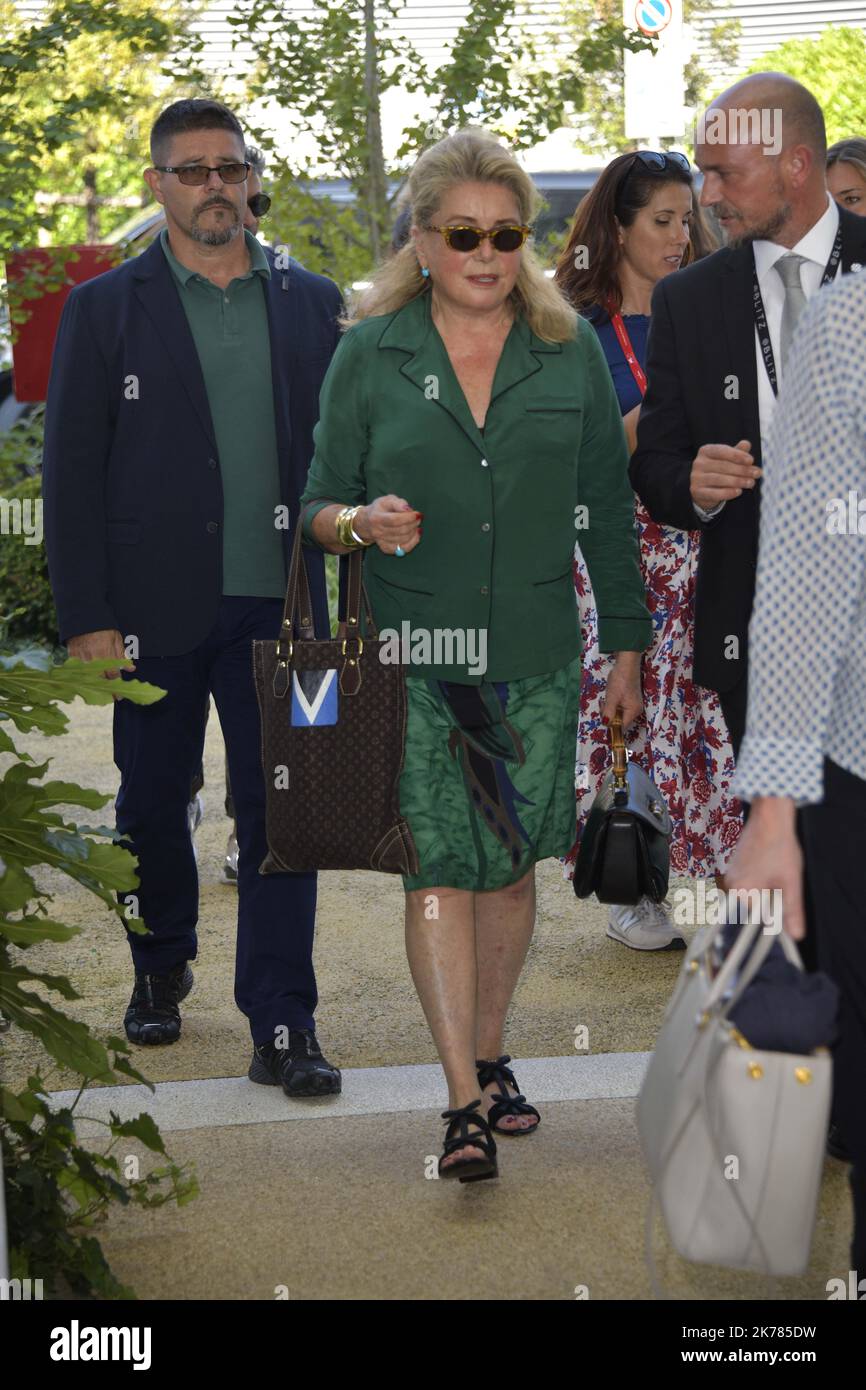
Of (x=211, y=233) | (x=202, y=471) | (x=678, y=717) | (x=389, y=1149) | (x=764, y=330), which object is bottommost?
(x=389, y=1149)

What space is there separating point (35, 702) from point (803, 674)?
1.61m

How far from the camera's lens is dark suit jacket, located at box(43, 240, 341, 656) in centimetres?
512

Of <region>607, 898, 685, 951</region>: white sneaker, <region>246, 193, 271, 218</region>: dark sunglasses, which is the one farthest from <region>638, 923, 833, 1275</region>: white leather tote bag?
<region>246, 193, 271, 218</region>: dark sunglasses

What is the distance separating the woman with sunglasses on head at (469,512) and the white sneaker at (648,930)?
1835 millimetres

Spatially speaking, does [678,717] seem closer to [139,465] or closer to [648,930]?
[648,930]

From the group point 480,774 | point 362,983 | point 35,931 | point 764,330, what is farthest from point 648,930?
point 35,931

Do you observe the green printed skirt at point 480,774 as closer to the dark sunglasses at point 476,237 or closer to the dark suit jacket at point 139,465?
the dark suit jacket at point 139,465

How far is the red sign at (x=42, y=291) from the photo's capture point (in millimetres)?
10562

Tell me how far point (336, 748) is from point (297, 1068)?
106 cm

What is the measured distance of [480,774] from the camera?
14.8 ft

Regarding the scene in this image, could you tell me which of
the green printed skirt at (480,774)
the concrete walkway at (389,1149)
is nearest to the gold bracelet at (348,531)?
the green printed skirt at (480,774)

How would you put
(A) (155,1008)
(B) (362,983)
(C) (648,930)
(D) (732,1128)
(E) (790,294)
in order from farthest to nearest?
(C) (648,930)
(B) (362,983)
(A) (155,1008)
(E) (790,294)
(D) (732,1128)
